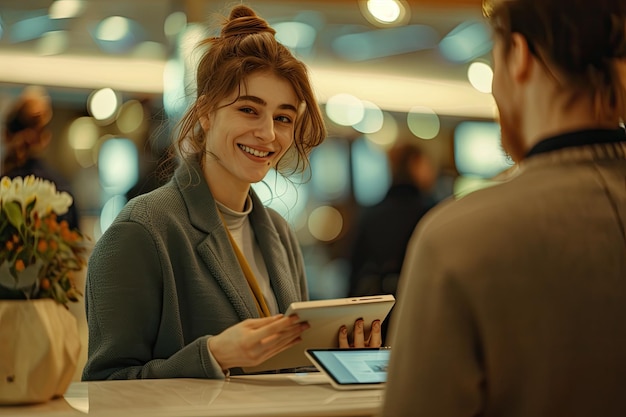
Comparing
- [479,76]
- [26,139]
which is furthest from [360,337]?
[479,76]

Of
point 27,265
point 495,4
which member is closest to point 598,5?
point 495,4

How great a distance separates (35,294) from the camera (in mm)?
1730

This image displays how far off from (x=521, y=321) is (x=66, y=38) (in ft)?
19.3

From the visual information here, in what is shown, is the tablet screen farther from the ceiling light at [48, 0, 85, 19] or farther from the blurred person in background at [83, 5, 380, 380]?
the ceiling light at [48, 0, 85, 19]

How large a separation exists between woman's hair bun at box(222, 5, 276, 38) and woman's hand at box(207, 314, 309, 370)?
964 mm

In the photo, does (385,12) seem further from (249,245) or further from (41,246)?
(41,246)

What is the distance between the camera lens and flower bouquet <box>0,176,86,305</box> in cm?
171

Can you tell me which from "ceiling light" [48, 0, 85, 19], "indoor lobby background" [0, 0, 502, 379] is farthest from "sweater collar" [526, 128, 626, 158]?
"ceiling light" [48, 0, 85, 19]

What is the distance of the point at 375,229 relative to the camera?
530 cm

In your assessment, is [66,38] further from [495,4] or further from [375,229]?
[495,4]

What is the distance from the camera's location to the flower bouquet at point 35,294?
1669mm

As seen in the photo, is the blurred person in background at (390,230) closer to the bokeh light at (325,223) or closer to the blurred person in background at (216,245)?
the bokeh light at (325,223)

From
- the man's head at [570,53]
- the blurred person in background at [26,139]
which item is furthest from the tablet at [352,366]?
the blurred person in background at [26,139]

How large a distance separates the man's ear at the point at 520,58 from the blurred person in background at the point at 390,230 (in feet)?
13.4
